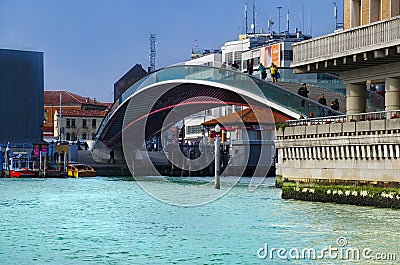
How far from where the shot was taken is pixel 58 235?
18250mm

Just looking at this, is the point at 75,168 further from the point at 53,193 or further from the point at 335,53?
the point at 335,53

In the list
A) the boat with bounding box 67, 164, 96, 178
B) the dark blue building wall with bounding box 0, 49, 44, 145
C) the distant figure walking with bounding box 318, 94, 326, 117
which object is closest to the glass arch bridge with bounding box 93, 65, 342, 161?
the distant figure walking with bounding box 318, 94, 326, 117

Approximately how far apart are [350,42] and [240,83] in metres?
14.3

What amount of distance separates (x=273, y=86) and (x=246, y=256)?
70.1 feet

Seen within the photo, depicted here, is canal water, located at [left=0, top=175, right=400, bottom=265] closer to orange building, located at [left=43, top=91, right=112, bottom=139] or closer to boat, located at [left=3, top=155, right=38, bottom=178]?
boat, located at [left=3, top=155, right=38, bottom=178]

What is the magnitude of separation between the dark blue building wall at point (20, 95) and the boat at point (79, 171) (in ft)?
32.6

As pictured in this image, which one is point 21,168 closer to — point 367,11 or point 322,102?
point 322,102

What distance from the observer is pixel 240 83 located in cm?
3853

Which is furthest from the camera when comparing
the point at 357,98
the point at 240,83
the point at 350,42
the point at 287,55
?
the point at 287,55

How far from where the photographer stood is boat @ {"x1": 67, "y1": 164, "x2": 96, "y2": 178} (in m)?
47.6

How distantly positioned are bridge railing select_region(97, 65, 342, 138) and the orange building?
5164 centimetres

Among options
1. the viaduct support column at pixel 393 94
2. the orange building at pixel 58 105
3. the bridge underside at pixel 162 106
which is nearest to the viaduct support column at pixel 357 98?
the viaduct support column at pixel 393 94

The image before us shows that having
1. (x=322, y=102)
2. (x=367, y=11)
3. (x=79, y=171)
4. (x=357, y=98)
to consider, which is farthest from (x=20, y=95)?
(x=367, y=11)

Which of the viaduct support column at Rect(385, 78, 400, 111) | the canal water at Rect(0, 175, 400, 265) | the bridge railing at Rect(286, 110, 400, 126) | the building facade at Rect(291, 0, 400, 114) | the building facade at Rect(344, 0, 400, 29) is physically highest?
the building facade at Rect(344, 0, 400, 29)
